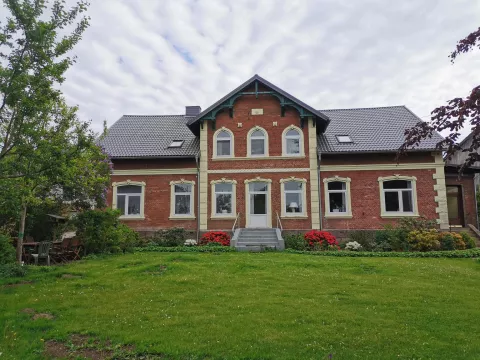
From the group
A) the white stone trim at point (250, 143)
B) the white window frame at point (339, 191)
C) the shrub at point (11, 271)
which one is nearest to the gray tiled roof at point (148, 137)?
the white stone trim at point (250, 143)

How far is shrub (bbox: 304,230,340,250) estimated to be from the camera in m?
15.9

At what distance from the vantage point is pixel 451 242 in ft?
51.5

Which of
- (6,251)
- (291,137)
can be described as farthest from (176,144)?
(6,251)

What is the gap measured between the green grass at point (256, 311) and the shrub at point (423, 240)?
15.8 ft

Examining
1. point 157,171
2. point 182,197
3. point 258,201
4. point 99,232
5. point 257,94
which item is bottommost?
point 99,232

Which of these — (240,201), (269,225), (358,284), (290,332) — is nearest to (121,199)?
(240,201)

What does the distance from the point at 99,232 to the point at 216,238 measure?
211 inches

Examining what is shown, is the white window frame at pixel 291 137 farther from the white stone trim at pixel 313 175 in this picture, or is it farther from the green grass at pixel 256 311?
the green grass at pixel 256 311

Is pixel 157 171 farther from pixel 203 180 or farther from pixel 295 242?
pixel 295 242

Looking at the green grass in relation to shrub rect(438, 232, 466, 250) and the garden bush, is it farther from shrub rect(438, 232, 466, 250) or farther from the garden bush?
shrub rect(438, 232, 466, 250)

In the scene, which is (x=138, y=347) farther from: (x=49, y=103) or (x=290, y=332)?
(x=49, y=103)

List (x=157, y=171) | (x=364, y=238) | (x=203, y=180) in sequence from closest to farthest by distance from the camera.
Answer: (x=364, y=238), (x=203, y=180), (x=157, y=171)

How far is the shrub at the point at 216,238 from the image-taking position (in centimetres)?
1705

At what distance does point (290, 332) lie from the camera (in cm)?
565
